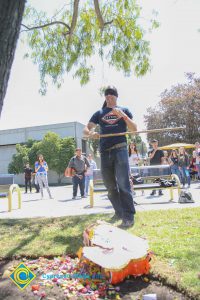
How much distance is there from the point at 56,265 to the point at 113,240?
70cm

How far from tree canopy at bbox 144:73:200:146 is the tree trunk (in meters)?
29.7

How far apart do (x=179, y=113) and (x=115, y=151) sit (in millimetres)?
28810

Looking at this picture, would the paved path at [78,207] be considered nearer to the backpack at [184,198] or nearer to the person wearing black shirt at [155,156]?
the backpack at [184,198]

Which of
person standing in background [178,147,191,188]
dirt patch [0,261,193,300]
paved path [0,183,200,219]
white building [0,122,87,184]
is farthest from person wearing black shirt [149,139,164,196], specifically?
white building [0,122,87,184]

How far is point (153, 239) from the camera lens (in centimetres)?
394

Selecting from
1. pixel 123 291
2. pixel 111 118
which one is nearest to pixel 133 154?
pixel 111 118

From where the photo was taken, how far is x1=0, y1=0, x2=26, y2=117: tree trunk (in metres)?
2.30

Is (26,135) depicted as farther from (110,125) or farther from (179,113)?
(110,125)

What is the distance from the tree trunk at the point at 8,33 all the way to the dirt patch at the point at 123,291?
4.94 feet

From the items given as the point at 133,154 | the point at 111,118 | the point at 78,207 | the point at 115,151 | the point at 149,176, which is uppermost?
the point at 111,118

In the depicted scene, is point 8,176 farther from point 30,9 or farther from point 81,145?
point 81,145

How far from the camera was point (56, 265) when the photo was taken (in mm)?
3322

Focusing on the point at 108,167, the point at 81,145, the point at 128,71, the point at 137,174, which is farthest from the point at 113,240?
the point at 81,145

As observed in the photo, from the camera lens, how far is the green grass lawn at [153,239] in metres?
2.97
